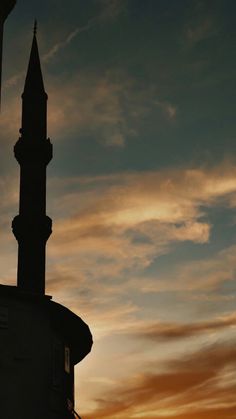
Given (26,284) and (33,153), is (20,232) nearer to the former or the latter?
(26,284)

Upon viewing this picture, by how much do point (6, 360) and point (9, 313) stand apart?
152cm

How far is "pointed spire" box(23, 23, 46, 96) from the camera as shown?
36.6 metres

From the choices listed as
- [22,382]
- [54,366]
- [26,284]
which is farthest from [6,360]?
[26,284]

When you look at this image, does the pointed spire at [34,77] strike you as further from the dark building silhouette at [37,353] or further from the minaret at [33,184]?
the dark building silhouette at [37,353]

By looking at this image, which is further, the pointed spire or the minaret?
the pointed spire

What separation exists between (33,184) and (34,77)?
25.8ft

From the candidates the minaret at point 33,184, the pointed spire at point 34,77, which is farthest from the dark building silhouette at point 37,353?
the pointed spire at point 34,77

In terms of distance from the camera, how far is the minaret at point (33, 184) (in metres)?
32.3

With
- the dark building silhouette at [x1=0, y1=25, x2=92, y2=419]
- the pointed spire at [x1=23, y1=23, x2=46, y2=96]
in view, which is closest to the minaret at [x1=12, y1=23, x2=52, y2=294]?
the pointed spire at [x1=23, y1=23, x2=46, y2=96]

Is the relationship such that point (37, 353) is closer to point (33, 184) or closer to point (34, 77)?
point (33, 184)

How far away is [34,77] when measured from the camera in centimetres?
3725

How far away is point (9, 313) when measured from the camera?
18562 millimetres

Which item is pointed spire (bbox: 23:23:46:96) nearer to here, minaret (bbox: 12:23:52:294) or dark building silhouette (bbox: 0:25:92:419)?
minaret (bbox: 12:23:52:294)

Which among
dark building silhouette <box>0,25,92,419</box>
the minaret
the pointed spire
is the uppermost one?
the pointed spire
